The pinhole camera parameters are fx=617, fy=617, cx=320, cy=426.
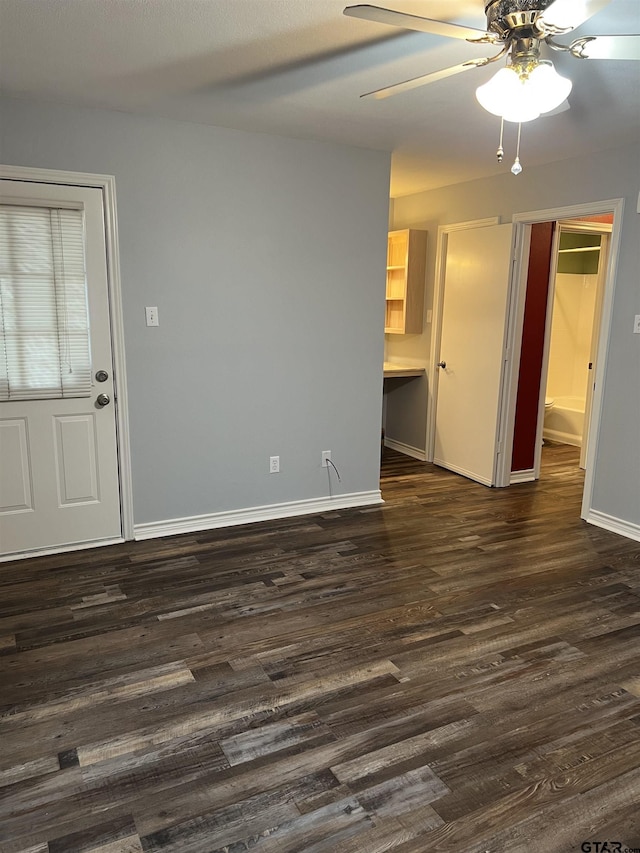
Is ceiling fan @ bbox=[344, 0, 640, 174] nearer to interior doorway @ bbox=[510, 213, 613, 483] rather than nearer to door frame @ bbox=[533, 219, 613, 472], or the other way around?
interior doorway @ bbox=[510, 213, 613, 483]

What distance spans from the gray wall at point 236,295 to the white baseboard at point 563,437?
318 cm

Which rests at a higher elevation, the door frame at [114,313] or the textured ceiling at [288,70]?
the textured ceiling at [288,70]

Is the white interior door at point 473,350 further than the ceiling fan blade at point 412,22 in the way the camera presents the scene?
Yes

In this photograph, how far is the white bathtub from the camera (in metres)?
6.57

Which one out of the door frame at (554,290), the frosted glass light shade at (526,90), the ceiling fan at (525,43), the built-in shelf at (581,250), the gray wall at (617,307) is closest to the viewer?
the ceiling fan at (525,43)

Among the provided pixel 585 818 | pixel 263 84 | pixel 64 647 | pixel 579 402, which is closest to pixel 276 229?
pixel 263 84

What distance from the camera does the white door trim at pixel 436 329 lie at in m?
5.39

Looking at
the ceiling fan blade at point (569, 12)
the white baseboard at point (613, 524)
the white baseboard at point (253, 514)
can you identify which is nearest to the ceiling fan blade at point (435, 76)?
the ceiling fan blade at point (569, 12)

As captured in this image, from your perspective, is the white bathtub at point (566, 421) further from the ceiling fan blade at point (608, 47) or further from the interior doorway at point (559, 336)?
Answer: the ceiling fan blade at point (608, 47)

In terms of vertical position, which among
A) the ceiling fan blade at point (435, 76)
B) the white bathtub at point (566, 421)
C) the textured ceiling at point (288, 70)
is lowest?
the white bathtub at point (566, 421)

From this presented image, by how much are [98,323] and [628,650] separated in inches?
123

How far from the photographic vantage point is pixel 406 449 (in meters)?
6.12

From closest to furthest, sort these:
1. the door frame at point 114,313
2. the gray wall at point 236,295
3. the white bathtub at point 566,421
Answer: the door frame at point 114,313
the gray wall at point 236,295
the white bathtub at point 566,421

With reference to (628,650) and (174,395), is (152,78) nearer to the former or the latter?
(174,395)
